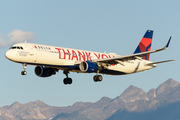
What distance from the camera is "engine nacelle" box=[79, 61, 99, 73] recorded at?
5297 cm

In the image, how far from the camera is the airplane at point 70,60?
49812mm

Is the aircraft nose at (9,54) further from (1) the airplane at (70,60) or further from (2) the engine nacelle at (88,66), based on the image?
(2) the engine nacelle at (88,66)

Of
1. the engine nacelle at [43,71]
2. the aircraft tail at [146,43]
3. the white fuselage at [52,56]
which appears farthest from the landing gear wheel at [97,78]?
the aircraft tail at [146,43]

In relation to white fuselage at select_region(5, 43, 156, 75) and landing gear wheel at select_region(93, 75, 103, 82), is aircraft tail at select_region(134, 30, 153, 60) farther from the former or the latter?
landing gear wheel at select_region(93, 75, 103, 82)

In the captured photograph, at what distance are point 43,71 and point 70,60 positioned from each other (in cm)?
665

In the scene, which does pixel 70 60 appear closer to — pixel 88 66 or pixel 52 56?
pixel 88 66

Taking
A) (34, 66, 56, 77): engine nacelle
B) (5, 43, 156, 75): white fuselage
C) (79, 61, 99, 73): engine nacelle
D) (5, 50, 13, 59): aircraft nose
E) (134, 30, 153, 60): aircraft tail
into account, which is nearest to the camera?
(5, 50, 13, 59): aircraft nose

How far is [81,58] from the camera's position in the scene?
55.9 meters

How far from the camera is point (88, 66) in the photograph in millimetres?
52938

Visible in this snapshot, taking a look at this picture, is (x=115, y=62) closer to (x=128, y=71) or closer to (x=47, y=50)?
(x=128, y=71)

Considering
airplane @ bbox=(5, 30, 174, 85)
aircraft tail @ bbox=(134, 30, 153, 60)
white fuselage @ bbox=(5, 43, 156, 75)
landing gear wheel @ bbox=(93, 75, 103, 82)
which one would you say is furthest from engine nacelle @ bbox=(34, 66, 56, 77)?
aircraft tail @ bbox=(134, 30, 153, 60)

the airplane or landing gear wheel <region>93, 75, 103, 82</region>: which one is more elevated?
the airplane

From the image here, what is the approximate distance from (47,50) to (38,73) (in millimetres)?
8279

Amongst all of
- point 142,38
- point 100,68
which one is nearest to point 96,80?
point 100,68
